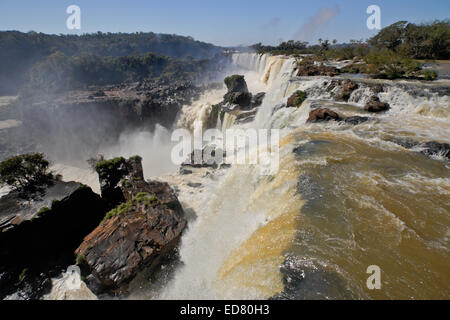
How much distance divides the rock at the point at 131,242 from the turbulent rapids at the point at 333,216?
0.59m

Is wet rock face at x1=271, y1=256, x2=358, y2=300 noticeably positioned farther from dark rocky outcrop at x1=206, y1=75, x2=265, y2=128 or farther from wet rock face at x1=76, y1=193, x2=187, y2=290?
dark rocky outcrop at x1=206, y1=75, x2=265, y2=128

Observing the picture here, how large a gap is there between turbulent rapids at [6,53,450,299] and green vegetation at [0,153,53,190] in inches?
249

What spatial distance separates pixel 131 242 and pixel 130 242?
0.04 metres

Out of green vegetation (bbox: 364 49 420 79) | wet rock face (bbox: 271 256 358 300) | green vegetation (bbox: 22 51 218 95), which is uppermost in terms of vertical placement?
green vegetation (bbox: 22 51 218 95)

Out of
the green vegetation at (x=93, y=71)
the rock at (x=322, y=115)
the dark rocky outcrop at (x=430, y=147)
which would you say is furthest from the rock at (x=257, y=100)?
the green vegetation at (x=93, y=71)

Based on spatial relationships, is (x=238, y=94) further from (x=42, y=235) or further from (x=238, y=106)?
(x=42, y=235)

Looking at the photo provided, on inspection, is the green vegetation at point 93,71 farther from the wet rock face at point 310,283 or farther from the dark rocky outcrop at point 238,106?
the wet rock face at point 310,283

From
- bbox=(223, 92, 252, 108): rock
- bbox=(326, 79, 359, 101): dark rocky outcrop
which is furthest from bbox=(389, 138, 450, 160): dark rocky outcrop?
bbox=(223, 92, 252, 108): rock

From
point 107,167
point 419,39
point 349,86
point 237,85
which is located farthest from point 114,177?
point 419,39

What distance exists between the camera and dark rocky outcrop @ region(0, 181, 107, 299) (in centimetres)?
923
